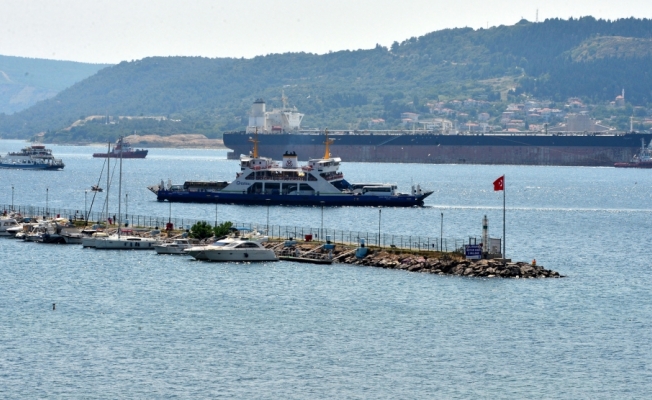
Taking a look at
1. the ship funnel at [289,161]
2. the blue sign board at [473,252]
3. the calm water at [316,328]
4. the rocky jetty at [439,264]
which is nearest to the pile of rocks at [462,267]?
the rocky jetty at [439,264]

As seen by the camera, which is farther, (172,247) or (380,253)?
(172,247)

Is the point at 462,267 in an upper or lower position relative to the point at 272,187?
lower

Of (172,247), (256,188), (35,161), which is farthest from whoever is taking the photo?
(35,161)

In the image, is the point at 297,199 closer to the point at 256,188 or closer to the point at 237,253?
the point at 256,188

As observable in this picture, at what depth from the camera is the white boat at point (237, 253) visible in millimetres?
72188

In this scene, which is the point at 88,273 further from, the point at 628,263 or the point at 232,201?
the point at 232,201

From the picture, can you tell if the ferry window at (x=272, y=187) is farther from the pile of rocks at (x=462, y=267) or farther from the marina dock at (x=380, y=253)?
the pile of rocks at (x=462, y=267)

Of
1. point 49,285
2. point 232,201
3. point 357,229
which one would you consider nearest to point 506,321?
point 49,285

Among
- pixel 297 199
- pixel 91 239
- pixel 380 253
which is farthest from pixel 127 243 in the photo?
pixel 297 199

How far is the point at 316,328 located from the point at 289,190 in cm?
6667

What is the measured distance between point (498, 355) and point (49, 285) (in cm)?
2523

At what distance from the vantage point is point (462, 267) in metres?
66.9

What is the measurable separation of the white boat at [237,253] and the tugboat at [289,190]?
44084 mm

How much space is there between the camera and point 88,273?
67.6m
